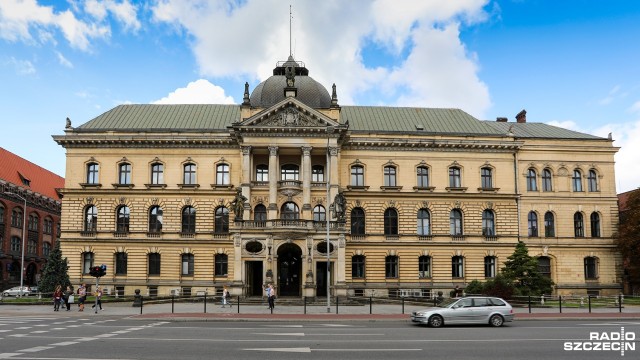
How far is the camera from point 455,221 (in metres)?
53.9

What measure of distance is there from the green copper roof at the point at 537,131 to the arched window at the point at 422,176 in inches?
364

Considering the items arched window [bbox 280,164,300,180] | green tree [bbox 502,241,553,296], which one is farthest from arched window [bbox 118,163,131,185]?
green tree [bbox 502,241,553,296]

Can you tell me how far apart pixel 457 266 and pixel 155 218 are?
91.8 ft

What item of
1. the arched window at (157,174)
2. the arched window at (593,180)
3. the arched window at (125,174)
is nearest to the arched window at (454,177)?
the arched window at (593,180)

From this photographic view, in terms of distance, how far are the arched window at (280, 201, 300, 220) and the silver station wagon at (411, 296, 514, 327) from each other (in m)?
25.3

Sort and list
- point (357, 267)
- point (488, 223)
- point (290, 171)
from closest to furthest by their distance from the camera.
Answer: point (357, 267) → point (290, 171) → point (488, 223)

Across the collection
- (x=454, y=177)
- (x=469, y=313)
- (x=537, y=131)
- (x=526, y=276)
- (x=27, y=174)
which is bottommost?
(x=469, y=313)

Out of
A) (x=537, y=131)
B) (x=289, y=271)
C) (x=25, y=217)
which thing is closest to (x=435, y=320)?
(x=289, y=271)

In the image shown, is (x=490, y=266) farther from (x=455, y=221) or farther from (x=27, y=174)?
(x=27, y=174)

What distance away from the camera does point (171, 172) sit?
172 ft

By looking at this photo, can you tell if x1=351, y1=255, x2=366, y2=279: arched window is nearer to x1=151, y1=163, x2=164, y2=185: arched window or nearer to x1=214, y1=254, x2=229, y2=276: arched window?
x1=214, y1=254, x2=229, y2=276: arched window

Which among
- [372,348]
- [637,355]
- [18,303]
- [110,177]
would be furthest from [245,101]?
[637,355]

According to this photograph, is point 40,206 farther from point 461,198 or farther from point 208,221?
point 461,198

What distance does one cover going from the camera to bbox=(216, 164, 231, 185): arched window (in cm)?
5262
